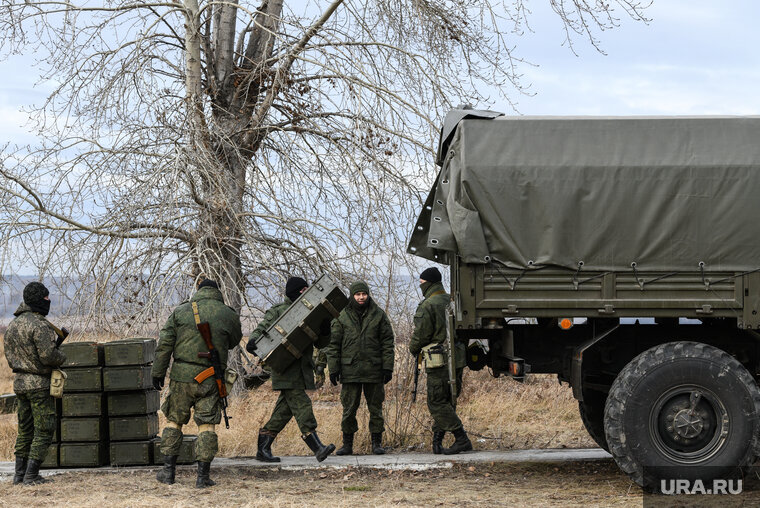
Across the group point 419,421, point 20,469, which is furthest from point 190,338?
Result: point 419,421

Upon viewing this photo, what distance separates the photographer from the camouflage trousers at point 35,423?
28.4 feet

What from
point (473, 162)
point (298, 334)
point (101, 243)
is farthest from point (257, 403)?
point (473, 162)

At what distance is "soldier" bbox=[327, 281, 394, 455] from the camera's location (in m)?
10.1

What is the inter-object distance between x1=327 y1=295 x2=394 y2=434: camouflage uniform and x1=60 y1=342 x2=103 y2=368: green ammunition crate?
94.7 inches

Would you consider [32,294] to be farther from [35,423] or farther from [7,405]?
[7,405]

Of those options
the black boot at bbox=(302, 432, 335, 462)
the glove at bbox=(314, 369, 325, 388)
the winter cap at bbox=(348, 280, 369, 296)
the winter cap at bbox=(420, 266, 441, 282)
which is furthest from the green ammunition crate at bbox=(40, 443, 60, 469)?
the winter cap at bbox=(420, 266, 441, 282)

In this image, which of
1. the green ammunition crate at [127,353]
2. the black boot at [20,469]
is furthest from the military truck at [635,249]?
the black boot at [20,469]

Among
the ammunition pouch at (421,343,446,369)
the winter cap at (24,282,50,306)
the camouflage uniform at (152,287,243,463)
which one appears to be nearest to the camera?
the camouflage uniform at (152,287,243,463)

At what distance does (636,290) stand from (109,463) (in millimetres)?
5586

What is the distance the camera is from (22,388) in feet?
28.2

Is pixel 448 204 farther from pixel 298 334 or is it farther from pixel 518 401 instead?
pixel 518 401

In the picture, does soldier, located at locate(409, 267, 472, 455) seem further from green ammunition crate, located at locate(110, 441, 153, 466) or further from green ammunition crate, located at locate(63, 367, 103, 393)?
green ammunition crate, located at locate(63, 367, 103, 393)

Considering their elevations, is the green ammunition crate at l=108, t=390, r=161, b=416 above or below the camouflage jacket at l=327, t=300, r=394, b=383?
below

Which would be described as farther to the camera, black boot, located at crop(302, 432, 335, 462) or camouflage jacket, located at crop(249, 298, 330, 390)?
camouflage jacket, located at crop(249, 298, 330, 390)
